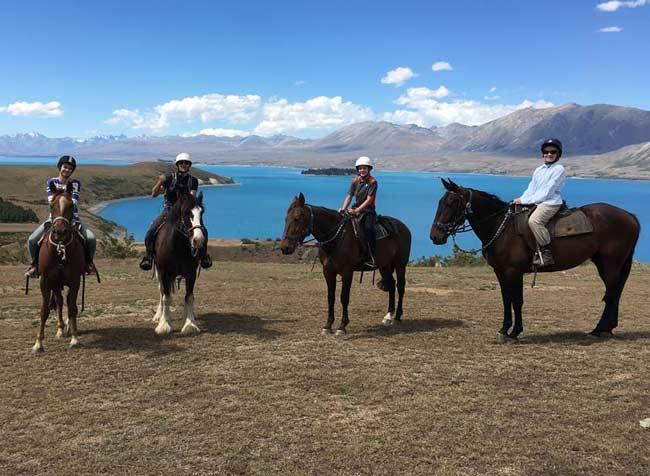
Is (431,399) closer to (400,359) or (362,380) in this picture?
(362,380)

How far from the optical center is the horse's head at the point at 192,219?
9.16 metres

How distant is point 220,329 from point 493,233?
5.77m

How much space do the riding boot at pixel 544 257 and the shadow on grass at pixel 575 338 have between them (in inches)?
57.0

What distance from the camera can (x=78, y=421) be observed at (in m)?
5.90

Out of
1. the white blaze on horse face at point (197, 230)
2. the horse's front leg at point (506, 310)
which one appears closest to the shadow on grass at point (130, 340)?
the white blaze on horse face at point (197, 230)

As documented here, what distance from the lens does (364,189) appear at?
10.1 meters

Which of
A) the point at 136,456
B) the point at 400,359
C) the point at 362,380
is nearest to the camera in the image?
the point at 136,456

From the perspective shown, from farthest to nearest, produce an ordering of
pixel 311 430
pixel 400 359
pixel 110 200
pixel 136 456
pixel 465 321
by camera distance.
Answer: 1. pixel 110 200
2. pixel 465 321
3. pixel 400 359
4. pixel 311 430
5. pixel 136 456

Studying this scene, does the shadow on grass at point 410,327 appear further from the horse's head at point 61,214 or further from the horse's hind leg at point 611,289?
the horse's head at point 61,214

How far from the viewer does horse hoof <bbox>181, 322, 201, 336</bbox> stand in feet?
32.2

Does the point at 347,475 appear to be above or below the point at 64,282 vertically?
below

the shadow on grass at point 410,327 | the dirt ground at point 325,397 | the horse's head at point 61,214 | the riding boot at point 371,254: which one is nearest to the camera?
the dirt ground at point 325,397

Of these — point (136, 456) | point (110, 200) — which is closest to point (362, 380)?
point (136, 456)

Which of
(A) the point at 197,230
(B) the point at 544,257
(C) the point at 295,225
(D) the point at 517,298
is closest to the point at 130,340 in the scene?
(A) the point at 197,230
